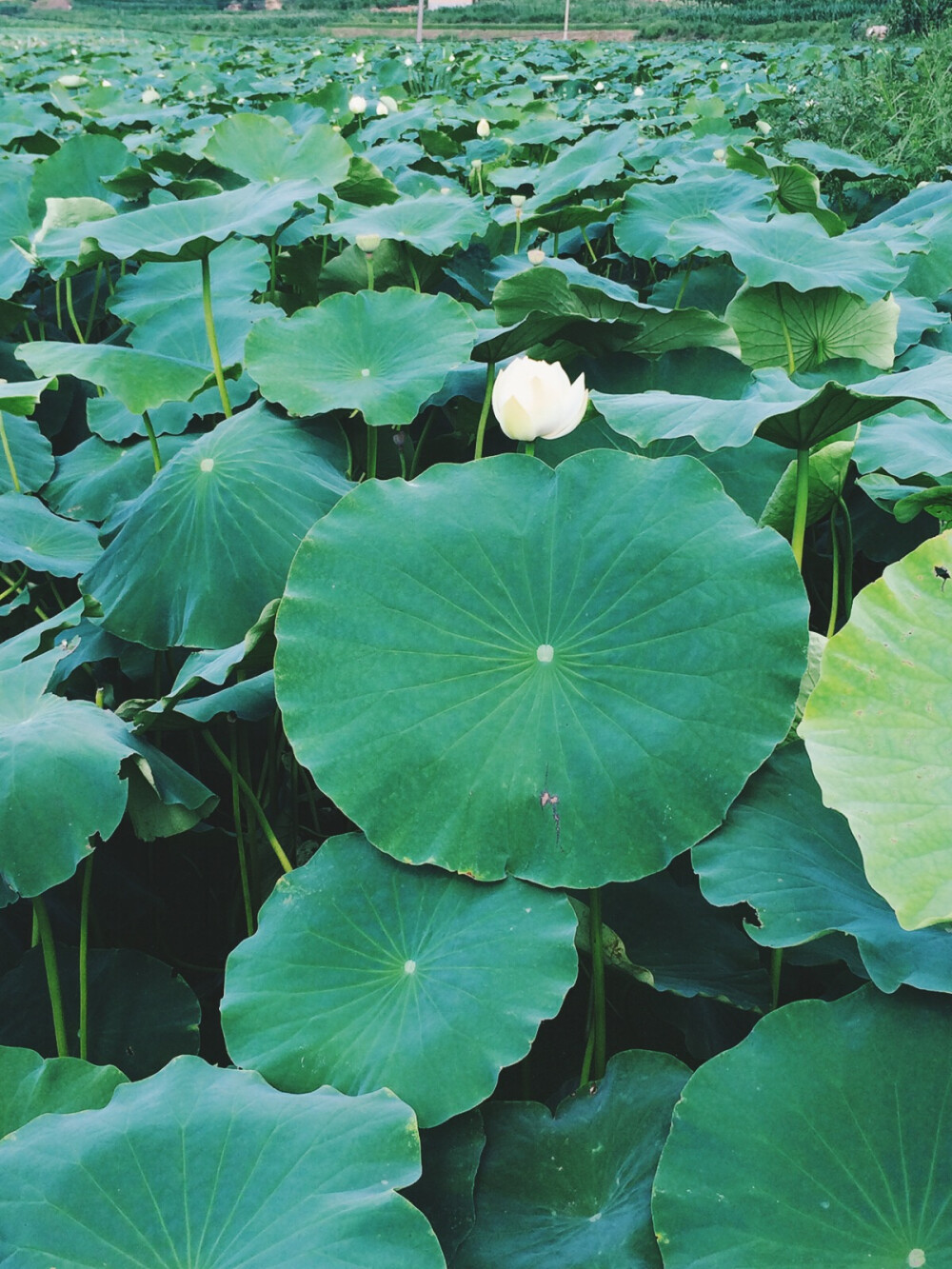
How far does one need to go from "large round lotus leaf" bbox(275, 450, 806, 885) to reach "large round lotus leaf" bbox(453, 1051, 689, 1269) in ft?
0.57

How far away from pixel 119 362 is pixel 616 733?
97 centimetres

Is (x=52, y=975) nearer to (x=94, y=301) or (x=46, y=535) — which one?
(x=46, y=535)

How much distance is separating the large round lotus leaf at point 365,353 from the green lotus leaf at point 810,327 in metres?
0.48

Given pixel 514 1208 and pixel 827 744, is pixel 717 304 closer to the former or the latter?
pixel 827 744

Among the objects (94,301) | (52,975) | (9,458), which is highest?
(94,301)

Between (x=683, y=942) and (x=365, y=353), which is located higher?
(x=365, y=353)

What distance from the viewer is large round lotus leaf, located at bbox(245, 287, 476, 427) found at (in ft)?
4.30

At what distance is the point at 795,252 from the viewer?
1.57 meters

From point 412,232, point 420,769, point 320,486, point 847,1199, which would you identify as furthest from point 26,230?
point 847,1199

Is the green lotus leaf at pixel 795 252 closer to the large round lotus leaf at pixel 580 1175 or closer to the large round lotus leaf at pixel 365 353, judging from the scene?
the large round lotus leaf at pixel 365 353

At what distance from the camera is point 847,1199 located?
2.22 ft

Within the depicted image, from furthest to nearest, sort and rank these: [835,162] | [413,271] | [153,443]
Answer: [835,162] < [413,271] < [153,443]

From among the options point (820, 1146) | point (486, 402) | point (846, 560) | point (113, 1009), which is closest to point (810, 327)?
point (846, 560)

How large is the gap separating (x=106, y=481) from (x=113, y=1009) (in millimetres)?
937
